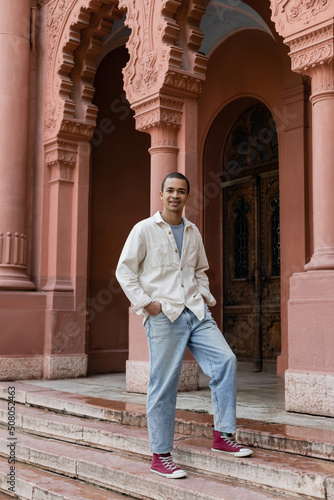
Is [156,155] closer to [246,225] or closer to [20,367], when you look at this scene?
[246,225]

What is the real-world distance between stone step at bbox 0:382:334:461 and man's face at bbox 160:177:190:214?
1.72 meters

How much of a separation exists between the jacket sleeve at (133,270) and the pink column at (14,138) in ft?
18.1

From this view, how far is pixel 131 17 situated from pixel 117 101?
3.52 metres

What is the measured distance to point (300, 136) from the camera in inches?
352

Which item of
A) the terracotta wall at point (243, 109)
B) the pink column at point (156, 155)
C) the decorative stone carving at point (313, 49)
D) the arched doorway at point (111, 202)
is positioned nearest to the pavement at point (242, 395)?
the pink column at point (156, 155)

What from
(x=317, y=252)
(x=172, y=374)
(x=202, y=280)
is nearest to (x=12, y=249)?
(x=317, y=252)

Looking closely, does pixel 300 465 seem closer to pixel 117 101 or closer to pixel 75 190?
pixel 75 190

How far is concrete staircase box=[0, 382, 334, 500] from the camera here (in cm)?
373

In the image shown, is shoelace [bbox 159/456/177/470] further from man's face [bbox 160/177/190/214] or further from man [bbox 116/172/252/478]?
man's face [bbox 160/177/190/214]

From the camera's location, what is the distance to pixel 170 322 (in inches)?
158

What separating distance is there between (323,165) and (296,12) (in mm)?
1455

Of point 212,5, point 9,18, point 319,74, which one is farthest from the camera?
point 212,5

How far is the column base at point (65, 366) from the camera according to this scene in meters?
9.30

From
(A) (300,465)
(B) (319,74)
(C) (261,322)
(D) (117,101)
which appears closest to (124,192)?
(D) (117,101)
